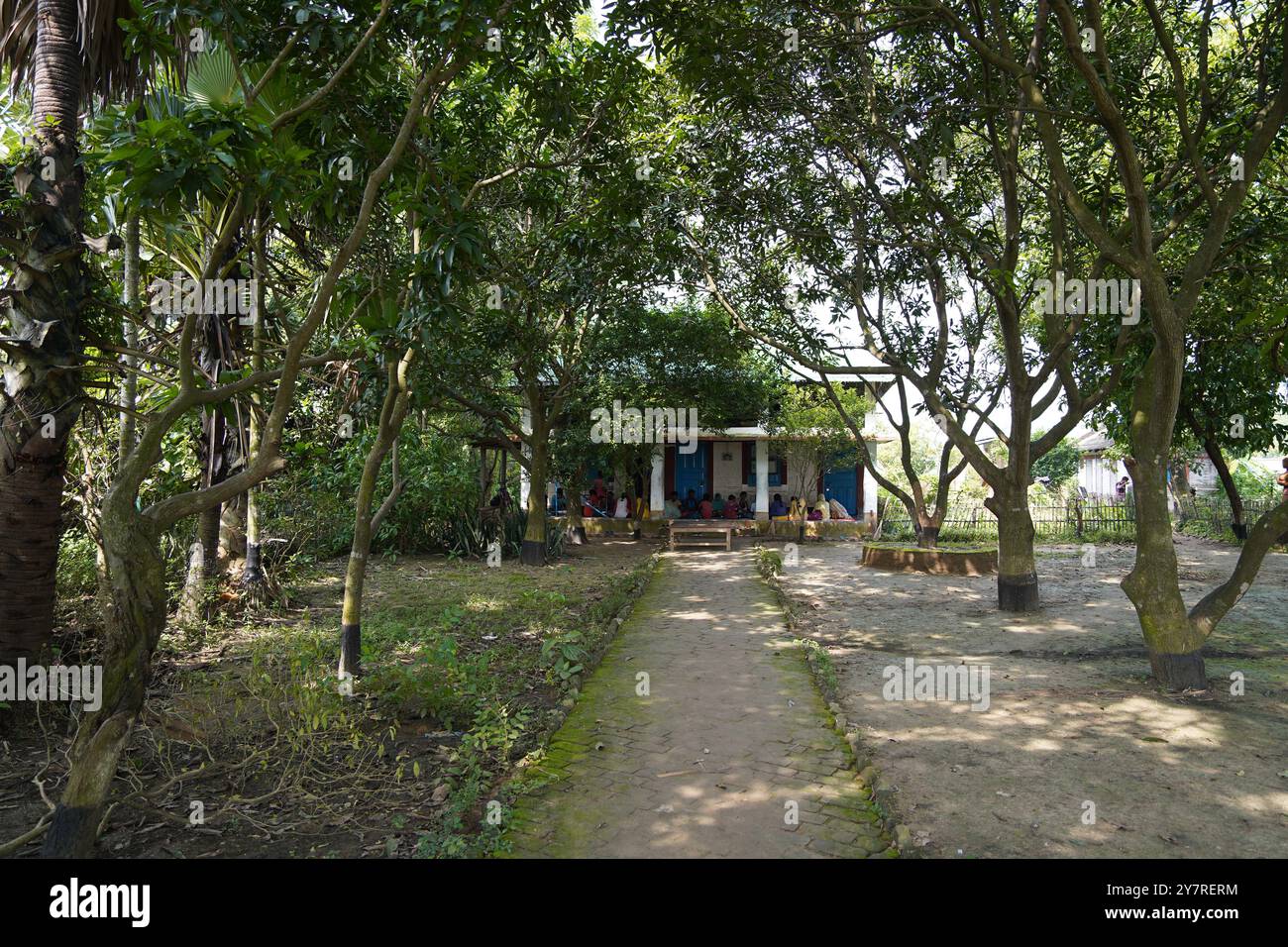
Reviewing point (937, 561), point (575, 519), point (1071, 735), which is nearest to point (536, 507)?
point (575, 519)

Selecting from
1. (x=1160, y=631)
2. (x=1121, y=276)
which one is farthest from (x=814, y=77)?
(x=1160, y=631)

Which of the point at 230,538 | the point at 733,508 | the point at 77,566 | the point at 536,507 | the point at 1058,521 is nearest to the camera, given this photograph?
the point at 77,566

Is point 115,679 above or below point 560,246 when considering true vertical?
below

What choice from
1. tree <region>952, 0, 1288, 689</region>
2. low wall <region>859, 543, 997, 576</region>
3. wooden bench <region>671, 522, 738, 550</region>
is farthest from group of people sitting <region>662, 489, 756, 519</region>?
tree <region>952, 0, 1288, 689</region>

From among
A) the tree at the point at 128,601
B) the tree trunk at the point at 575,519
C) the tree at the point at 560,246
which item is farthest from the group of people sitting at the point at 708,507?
the tree at the point at 128,601

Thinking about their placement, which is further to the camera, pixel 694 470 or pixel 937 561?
pixel 694 470

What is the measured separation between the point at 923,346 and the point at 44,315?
12228mm

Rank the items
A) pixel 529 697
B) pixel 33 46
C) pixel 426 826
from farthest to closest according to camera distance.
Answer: pixel 529 697 < pixel 33 46 < pixel 426 826

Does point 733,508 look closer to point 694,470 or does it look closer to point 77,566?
point 694,470

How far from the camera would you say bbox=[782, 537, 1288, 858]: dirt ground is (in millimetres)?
3994

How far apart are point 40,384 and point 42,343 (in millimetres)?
267

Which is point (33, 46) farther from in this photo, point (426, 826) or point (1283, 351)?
point (1283, 351)

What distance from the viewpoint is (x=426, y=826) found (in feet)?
13.1

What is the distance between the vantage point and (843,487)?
2456 centimetres
